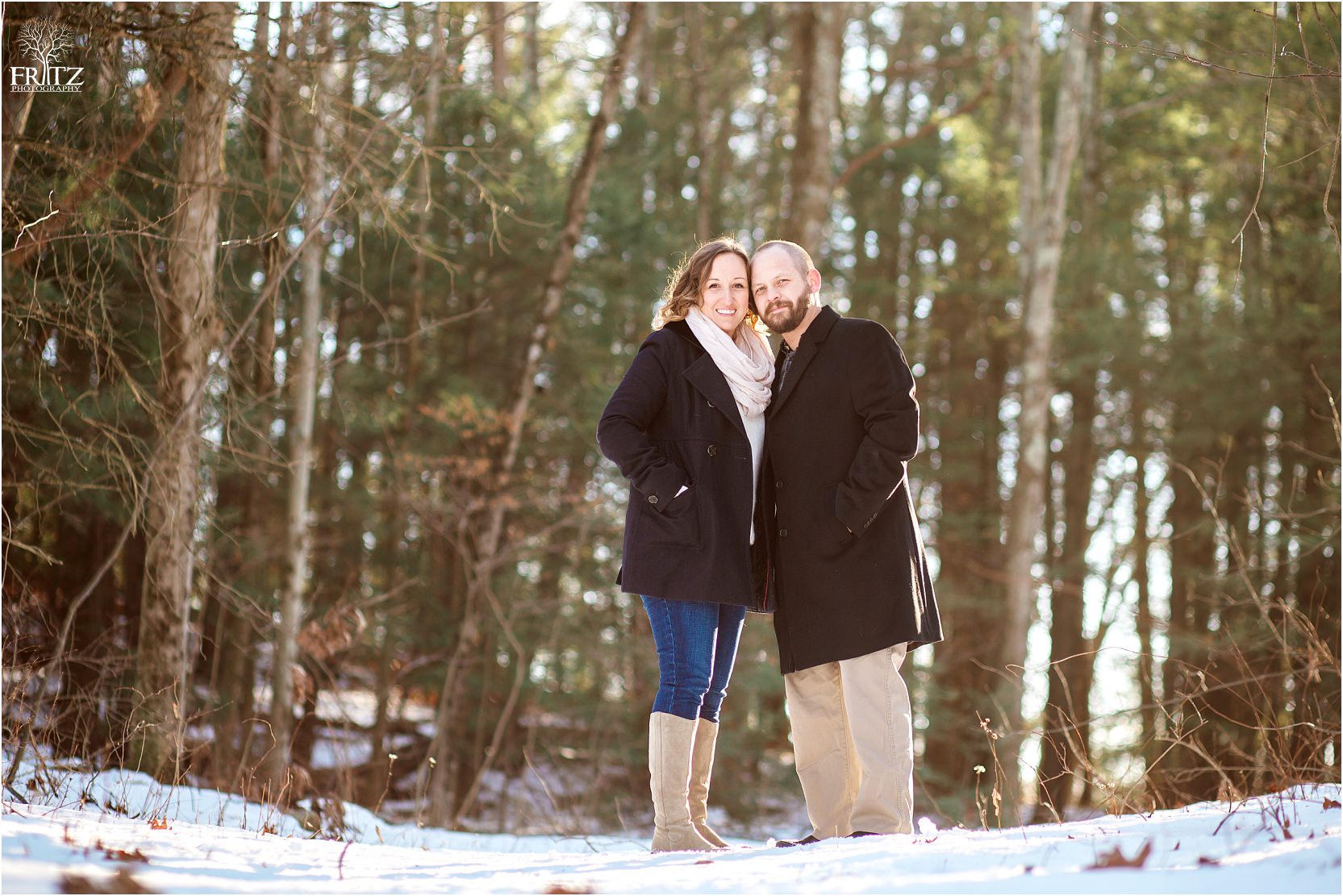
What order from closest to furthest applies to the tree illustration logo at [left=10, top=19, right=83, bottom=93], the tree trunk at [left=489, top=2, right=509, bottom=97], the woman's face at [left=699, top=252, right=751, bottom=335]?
1. the woman's face at [left=699, top=252, right=751, bottom=335]
2. the tree illustration logo at [left=10, top=19, right=83, bottom=93]
3. the tree trunk at [left=489, top=2, right=509, bottom=97]

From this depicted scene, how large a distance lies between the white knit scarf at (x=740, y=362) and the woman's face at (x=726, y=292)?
0.04 metres

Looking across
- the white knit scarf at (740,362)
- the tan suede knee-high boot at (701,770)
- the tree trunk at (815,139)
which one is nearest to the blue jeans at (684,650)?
the tan suede knee-high boot at (701,770)

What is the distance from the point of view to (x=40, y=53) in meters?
4.23

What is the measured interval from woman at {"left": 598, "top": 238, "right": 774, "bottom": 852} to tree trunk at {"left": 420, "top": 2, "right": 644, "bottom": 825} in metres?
6.02

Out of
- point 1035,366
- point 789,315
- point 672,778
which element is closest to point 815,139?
point 1035,366

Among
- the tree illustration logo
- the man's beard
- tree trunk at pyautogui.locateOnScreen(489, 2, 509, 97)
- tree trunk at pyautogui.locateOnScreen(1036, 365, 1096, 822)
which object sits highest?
tree trunk at pyautogui.locateOnScreen(489, 2, 509, 97)

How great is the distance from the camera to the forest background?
16.0ft

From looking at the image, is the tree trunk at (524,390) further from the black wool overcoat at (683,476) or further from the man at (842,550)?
the black wool overcoat at (683,476)

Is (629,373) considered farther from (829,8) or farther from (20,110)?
(829,8)

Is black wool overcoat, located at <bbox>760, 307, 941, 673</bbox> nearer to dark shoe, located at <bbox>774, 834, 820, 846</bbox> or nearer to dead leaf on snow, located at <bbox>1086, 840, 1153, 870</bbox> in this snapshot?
dark shoe, located at <bbox>774, 834, 820, 846</bbox>

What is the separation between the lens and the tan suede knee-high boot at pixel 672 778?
3660 mm

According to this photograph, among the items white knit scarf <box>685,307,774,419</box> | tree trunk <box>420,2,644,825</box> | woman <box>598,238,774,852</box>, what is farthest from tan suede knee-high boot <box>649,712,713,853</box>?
tree trunk <box>420,2,644,825</box>

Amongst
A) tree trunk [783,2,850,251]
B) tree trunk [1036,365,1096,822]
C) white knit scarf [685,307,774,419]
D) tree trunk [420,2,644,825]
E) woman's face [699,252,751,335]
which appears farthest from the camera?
tree trunk [1036,365,1096,822]

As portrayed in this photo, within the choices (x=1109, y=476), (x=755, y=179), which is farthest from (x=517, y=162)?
(x=1109, y=476)
